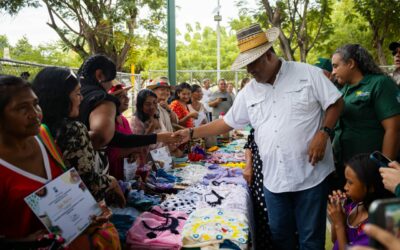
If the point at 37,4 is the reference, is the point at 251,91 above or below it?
below

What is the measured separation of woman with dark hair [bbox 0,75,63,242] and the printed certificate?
64 mm

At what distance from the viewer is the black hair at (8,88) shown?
5.38ft

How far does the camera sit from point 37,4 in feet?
32.5

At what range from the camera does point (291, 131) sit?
2.48m

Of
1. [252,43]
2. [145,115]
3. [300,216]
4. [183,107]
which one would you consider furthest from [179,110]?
[300,216]

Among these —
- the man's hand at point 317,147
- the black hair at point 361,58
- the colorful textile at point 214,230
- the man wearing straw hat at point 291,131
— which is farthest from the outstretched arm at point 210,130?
the black hair at point 361,58

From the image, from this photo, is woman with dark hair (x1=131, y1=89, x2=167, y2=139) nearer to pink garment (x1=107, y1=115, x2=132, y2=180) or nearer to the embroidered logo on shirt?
pink garment (x1=107, y1=115, x2=132, y2=180)

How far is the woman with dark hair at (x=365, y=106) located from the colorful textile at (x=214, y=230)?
114 cm

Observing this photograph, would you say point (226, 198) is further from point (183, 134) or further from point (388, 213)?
point (388, 213)

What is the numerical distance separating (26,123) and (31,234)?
51 cm

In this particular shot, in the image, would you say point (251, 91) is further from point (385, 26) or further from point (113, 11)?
point (385, 26)

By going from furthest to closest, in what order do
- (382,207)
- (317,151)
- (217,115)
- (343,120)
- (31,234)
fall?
1. (217,115)
2. (343,120)
3. (317,151)
4. (31,234)
5. (382,207)

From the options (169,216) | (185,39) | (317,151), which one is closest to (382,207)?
(317,151)

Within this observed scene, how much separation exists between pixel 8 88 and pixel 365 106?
2.47 m
